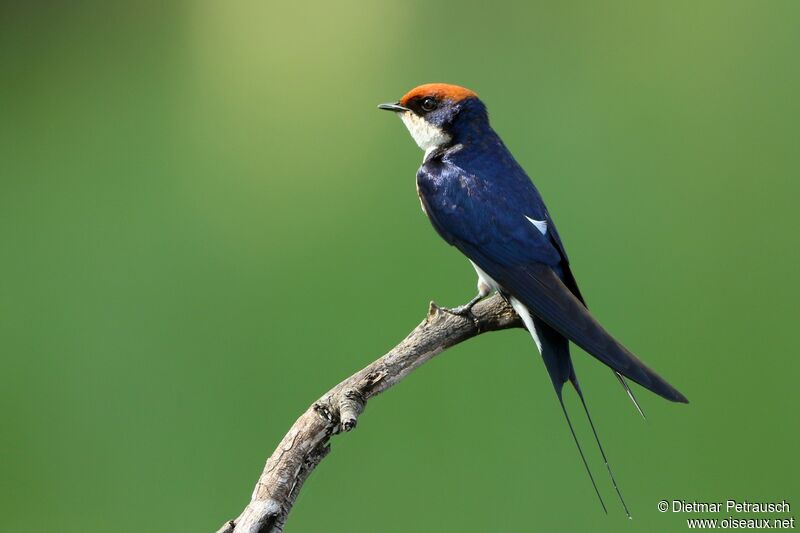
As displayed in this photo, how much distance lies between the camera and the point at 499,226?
1353 millimetres

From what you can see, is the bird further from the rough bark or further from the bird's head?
the rough bark

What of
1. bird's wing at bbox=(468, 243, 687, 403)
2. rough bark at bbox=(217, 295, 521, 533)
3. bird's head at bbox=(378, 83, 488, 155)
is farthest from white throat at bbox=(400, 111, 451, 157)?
rough bark at bbox=(217, 295, 521, 533)

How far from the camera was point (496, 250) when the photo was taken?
52.7 inches

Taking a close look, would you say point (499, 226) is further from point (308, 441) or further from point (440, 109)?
point (308, 441)

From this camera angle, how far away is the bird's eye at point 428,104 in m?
1.47

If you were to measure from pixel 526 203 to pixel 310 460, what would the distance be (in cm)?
55

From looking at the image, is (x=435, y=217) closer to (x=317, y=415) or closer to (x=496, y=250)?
(x=496, y=250)

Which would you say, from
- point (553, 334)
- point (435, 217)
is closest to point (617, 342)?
point (553, 334)

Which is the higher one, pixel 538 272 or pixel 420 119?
pixel 420 119

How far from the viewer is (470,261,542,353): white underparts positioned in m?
1.28

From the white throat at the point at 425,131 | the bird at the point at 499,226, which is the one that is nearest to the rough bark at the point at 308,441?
the bird at the point at 499,226

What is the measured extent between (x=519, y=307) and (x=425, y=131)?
35cm

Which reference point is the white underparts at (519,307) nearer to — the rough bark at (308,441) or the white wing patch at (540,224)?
the white wing patch at (540,224)

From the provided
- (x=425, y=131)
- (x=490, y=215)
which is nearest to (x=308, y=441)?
(x=490, y=215)
